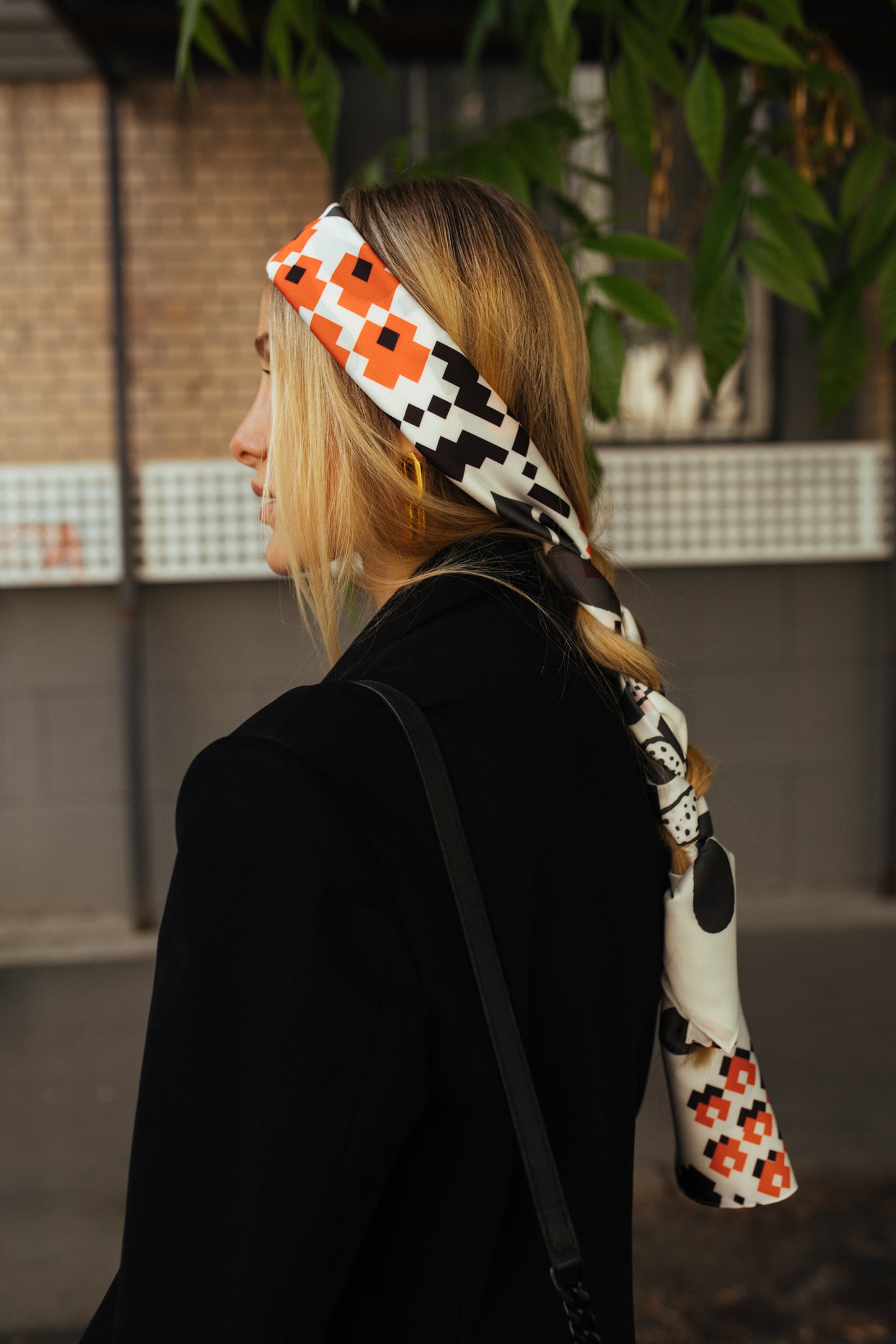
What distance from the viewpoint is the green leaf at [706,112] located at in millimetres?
1619

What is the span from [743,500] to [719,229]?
9.83 ft


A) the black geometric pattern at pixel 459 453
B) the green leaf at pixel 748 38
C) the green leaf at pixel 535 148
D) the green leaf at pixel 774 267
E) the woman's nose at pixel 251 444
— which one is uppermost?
the green leaf at pixel 748 38

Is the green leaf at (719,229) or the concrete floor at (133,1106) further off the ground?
the green leaf at (719,229)

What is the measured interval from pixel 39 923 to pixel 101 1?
3.37 meters

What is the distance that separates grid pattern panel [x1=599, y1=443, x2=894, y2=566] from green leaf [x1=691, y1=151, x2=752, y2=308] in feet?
9.33

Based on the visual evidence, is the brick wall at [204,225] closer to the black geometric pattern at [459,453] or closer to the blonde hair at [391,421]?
the blonde hair at [391,421]

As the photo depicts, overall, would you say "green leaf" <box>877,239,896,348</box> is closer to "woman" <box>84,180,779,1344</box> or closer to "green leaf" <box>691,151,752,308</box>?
"green leaf" <box>691,151,752,308</box>

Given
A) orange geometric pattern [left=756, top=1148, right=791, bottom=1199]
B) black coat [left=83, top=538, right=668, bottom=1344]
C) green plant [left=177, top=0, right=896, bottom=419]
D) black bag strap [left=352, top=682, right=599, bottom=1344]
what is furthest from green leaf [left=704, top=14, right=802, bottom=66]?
orange geometric pattern [left=756, top=1148, right=791, bottom=1199]

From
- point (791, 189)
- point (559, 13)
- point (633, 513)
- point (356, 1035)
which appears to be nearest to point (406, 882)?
point (356, 1035)

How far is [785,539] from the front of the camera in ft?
14.9

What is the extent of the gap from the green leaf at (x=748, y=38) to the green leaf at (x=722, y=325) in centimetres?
30

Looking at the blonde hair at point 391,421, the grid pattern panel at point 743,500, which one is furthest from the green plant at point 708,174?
the grid pattern panel at point 743,500

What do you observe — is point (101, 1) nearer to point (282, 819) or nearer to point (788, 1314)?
point (282, 819)

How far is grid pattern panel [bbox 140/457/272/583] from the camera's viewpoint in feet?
14.2
